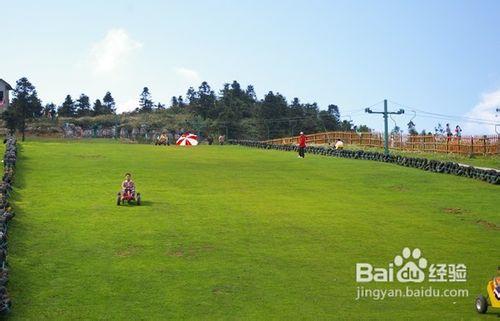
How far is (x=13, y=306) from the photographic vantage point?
49.0ft

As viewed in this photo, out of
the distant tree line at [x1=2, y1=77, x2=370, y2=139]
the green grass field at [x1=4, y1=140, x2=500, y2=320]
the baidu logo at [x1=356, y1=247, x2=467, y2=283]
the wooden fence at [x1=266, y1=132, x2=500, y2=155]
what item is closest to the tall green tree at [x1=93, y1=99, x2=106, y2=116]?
the distant tree line at [x1=2, y1=77, x2=370, y2=139]

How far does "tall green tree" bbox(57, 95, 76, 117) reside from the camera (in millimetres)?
131000

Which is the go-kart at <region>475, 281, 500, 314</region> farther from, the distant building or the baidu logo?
the distant building

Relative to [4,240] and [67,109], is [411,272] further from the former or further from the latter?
[67,109]

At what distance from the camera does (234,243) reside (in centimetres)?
2116

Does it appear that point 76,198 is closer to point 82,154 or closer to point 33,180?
point 33,180

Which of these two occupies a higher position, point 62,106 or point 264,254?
point 62,106

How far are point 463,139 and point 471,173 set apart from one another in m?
16.6

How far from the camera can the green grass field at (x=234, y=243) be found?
15.4m

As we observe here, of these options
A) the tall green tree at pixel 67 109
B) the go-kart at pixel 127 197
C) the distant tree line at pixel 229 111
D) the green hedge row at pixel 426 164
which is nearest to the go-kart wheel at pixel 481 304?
the go-kart at pixel 127 197

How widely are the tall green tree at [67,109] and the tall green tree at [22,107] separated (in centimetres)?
3256

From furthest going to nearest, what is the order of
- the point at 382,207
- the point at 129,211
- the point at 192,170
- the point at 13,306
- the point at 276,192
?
the point at 192,170 < the point at 276,192 < the point at 382,207 < the point at 129,211 < the point at 13,306

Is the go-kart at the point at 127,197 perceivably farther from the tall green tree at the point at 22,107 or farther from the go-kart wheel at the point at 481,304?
the tall green tree at the point at 22,107

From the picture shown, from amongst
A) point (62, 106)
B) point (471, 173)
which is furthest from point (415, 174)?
point (62, 106)
